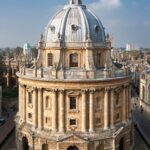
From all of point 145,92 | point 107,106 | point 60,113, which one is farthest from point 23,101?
point 145,92

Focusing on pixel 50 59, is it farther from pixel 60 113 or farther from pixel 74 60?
pixel 60 113

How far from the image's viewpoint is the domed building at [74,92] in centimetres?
4547

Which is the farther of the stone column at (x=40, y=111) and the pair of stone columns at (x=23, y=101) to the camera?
the pair of stone columns at (x=23, y=101)

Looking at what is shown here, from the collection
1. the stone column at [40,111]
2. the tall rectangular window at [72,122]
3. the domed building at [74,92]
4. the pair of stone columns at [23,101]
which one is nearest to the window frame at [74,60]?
the domed building at [74,92]

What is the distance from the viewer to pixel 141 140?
56.0m

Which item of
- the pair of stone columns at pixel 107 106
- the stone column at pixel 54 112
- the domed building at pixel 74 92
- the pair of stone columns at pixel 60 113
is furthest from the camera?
the pair of stone columns at pixel 107 106

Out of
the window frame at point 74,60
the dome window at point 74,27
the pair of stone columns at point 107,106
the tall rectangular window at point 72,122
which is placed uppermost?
the dome window at point 74,27

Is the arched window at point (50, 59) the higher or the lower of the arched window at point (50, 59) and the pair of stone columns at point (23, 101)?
the higher

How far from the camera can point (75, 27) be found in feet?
159

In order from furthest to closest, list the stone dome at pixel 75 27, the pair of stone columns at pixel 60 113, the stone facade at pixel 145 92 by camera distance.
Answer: the stone facade at pixel 145 92 < the stone dome at pixel 75 27 < the pair of stone columns at pixel 60 113

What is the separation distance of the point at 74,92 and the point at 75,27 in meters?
9.76

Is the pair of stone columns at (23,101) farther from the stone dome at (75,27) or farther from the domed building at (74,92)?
the stone dome at (75,27)

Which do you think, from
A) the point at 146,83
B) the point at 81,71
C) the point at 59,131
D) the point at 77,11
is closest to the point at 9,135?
the point at 59,131

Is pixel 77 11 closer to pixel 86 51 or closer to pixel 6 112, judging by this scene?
pixel 86 51
